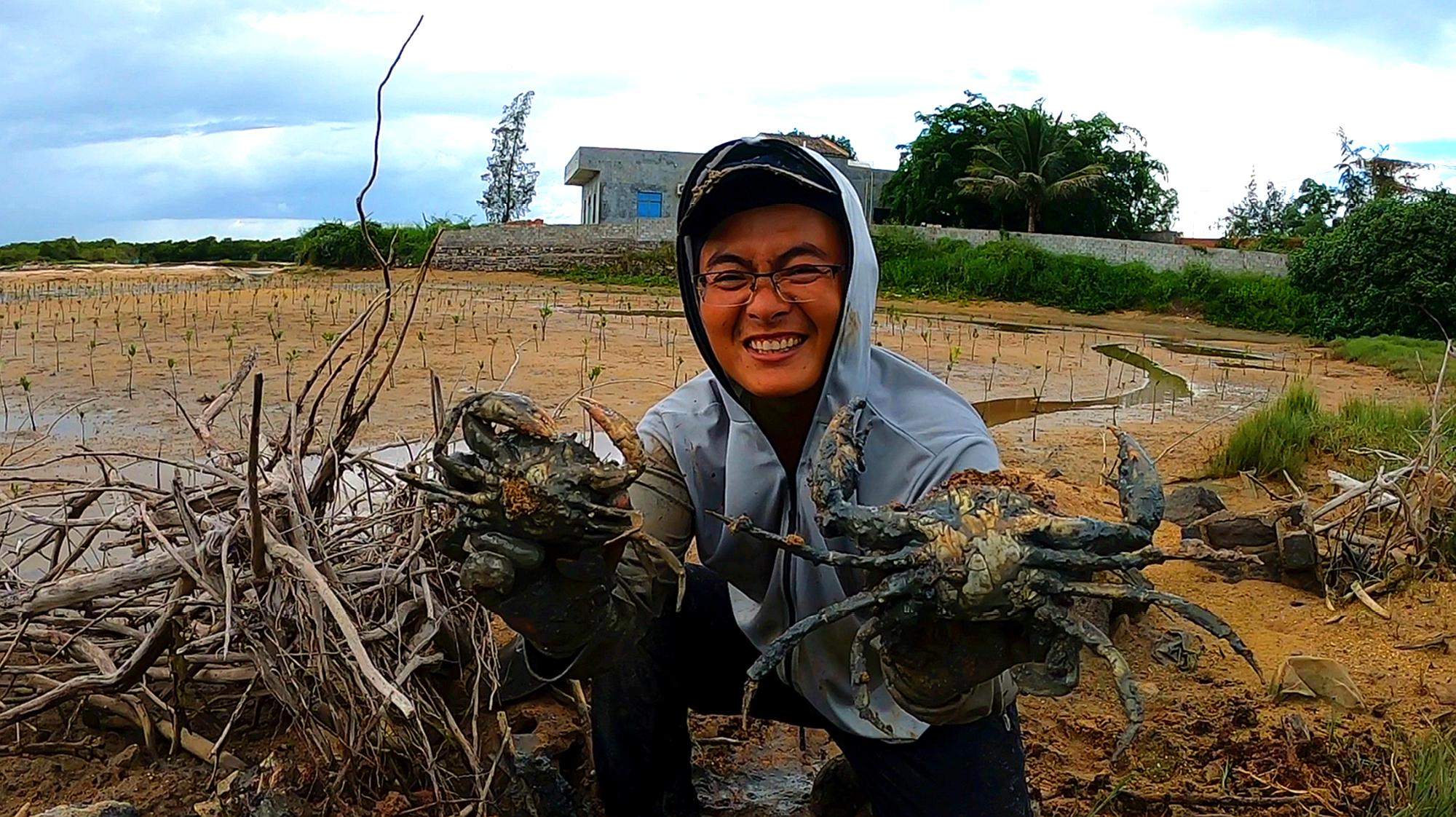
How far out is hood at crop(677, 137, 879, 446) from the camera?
2176mm

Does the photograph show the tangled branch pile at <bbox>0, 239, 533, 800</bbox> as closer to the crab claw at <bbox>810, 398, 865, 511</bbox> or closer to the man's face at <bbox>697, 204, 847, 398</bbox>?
the man's face at <bbox>697, 204, 847, 398</bbox>

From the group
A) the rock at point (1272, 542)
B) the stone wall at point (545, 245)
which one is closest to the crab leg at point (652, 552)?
the rock at point (1272, 542)

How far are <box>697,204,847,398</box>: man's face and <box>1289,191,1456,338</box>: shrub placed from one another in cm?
1741

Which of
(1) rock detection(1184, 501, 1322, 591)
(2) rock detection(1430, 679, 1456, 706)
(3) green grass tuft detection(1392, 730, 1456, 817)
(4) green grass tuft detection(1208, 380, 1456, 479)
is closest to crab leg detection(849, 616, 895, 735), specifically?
(3) green grass tuft detection(1392, 730, 1456, 817)

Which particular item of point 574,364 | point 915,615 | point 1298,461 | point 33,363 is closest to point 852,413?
point 915,615

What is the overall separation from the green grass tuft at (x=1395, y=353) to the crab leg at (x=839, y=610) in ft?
38.0

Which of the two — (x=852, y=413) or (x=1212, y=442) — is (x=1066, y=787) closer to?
(x=852, y=413)

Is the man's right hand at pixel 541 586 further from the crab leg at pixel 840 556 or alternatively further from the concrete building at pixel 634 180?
the concrete building at pixel 634 180

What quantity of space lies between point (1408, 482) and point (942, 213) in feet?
90.6

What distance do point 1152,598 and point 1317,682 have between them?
2234mm

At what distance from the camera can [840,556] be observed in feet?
5.64

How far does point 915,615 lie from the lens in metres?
1.66

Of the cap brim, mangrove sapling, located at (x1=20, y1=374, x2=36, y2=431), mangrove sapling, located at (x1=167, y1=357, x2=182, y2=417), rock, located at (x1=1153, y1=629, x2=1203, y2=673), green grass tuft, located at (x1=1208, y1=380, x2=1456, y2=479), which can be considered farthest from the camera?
mangrove sapling, located at (x1=167, y1=357, x2=182, y2=417)

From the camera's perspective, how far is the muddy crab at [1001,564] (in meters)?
1.57
